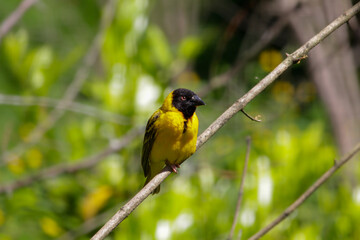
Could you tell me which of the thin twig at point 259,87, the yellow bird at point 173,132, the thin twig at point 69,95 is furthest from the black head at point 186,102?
the thin twig at point 259,87

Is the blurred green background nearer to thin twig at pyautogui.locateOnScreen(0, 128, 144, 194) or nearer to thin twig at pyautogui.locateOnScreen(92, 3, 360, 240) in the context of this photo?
thin twig at pyautogui.locateOnScreen(0, 128, 144, 194)

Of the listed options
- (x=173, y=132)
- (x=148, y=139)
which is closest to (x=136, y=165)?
(x=148, y=139)

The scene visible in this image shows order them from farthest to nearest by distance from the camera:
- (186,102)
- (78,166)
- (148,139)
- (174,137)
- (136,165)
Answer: (136,165), (78,166), (148,139), (186,102), (174,137)

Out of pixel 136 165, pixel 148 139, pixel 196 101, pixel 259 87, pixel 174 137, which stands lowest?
pixel 259 87

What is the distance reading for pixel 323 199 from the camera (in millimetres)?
4523

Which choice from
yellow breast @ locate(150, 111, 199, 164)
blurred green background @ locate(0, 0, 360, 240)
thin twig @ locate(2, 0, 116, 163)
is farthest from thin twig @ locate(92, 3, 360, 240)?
thin twig @ locate(2, 0, 116, 163)

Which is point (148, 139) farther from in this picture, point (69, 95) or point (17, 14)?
point (17, 14)

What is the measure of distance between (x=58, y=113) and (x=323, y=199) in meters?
2.23

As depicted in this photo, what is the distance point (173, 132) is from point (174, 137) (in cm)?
3

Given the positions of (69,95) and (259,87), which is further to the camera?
(69,95)

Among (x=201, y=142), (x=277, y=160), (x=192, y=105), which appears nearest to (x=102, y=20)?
(x=192, y=105)

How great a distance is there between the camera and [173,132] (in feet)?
12.4

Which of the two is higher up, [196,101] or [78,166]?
[78,166]

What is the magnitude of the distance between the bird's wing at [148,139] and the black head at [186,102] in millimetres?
174
